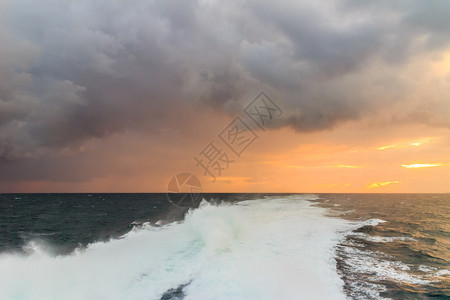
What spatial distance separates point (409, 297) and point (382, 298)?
1.26 metres

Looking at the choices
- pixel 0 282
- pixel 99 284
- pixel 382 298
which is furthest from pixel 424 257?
pixel 0 282

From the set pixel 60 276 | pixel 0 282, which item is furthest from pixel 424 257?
pixel 0 282

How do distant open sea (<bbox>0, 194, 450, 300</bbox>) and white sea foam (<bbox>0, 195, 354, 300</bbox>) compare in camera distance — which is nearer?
white sea foam (<bbox>0, 195, 354, 300</bbox>)

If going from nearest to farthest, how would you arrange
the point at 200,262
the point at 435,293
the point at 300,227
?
the point at 435,293
the point at 200,262
the point at 300,227

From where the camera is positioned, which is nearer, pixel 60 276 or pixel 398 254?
pixel 60 276

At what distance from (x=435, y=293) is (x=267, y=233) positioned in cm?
979

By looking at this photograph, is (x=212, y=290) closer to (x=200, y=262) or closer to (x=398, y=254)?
(x=200, y=262)

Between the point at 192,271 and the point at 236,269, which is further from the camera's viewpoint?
the point at 192,271

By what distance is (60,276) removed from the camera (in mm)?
10555

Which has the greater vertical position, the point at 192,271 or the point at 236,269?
the point at 236,269

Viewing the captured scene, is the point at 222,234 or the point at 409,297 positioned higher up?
the point at 222,234

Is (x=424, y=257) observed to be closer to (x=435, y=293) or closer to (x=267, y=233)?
(x=435, y=293)

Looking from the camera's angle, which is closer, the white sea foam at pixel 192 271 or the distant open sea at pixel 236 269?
the white sea foam at pixel 192 271

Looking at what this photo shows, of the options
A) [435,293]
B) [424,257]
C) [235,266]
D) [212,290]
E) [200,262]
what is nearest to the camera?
[212,290]
